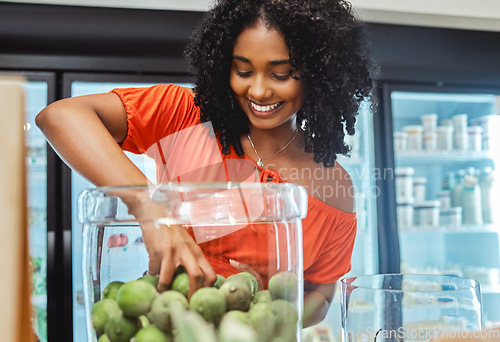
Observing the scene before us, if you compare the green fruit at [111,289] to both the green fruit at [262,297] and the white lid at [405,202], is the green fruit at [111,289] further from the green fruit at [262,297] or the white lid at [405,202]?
the white lid at [405,202]

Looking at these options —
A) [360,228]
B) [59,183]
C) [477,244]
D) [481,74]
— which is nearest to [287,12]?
[59,183]

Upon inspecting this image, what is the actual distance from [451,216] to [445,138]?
456 mm

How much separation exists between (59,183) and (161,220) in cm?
197

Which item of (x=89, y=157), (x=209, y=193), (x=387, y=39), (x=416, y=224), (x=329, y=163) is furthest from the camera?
(x=416, y=224)

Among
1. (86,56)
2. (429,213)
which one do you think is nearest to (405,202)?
(429,213)

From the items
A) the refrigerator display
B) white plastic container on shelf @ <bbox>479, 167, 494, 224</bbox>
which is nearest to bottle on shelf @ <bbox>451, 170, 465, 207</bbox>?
the refrigerator display

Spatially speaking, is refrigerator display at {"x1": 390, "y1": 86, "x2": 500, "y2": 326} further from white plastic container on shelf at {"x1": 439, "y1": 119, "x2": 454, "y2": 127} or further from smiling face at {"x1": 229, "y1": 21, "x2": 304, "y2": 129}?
smiling face at {"x1": 229, "y1": 21, "x2": 304, "y2": 129}

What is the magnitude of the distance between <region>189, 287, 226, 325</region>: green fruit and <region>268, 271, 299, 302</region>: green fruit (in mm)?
56

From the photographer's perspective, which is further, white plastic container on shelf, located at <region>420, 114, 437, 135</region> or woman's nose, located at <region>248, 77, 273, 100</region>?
white plastic container on shelf, located at <region>420, 114, 437, 135</region>

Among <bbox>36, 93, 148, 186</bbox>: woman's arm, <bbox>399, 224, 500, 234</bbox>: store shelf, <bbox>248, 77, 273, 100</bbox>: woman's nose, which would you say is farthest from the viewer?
<bbox>399, 224, 500, 234</bbox>: store shelf

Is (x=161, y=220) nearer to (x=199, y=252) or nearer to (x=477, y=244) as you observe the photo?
(x=199, y=252)

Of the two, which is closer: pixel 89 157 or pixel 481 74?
pixel 89 157

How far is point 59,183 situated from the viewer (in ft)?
7.16

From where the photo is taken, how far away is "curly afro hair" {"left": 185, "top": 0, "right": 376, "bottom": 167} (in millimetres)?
925
